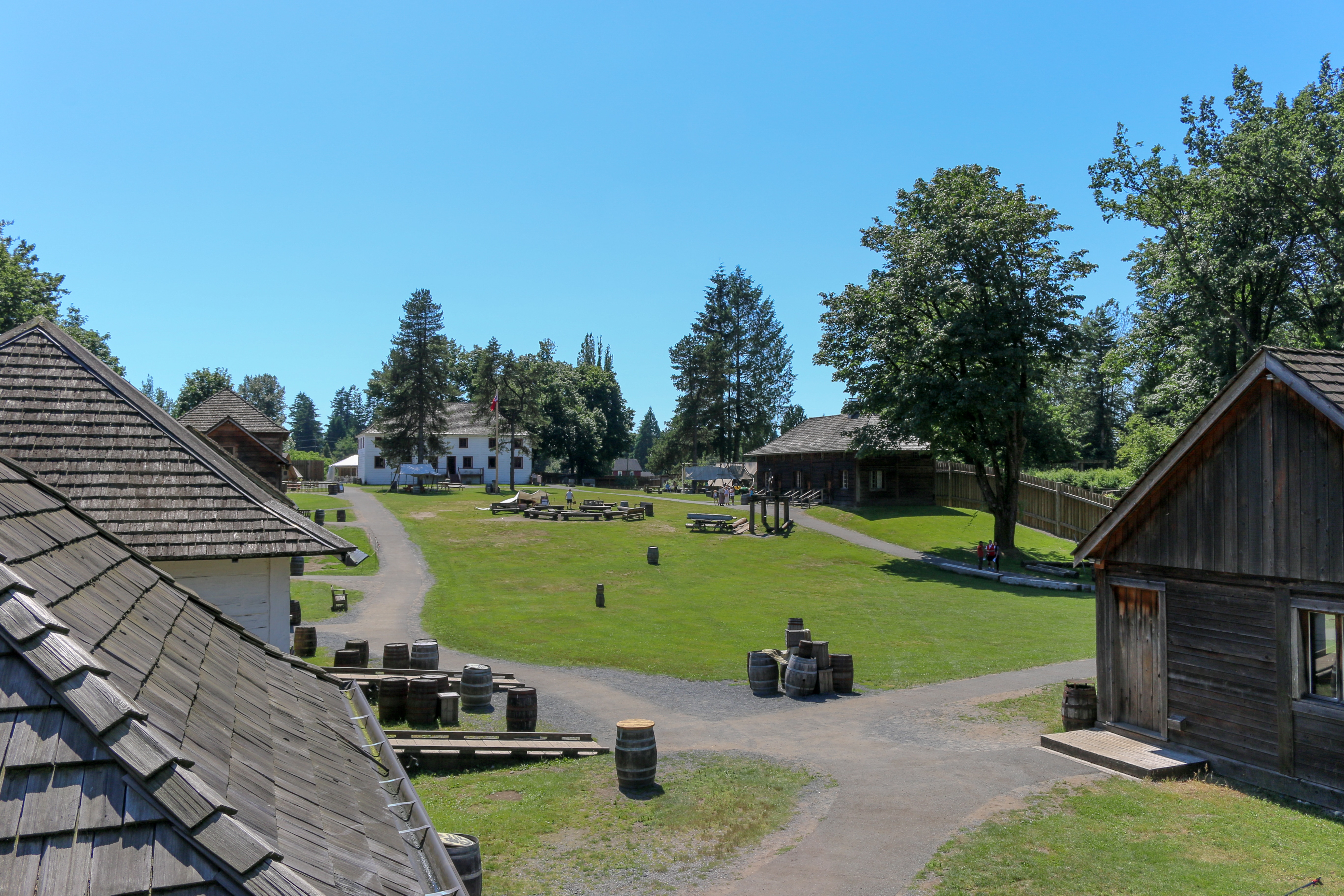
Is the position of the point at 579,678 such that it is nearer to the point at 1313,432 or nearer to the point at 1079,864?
the point at 1079,864

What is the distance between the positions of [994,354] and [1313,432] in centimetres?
2689

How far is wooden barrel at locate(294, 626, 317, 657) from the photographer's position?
809 inches

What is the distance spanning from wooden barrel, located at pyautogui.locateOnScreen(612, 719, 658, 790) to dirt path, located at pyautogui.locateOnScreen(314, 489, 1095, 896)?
2.32 m

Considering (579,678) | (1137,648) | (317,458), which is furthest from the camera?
(317,458)

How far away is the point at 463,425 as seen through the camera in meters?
82.4

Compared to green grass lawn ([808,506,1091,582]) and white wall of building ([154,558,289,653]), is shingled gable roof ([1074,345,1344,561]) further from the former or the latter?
green grass lawn ([808,506,1091,582])

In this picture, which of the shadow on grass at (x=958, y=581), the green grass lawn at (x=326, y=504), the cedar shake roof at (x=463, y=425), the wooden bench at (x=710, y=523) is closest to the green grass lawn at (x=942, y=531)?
the shadow on grass at (x=958, y=581)

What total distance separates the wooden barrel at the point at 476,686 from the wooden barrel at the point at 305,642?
18.6 ft

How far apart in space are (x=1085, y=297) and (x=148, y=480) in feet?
130

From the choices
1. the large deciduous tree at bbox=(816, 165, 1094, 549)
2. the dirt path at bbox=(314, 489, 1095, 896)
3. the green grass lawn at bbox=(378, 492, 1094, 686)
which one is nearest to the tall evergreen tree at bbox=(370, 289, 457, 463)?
the green grass lawn at bbox=(378, 492, 1094, 686)

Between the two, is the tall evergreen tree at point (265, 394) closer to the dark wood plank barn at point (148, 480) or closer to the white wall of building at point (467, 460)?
the white wall of building at point (467, 460)

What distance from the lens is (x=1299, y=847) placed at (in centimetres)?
1034

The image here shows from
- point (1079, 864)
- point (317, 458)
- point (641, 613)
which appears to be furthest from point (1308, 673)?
Result: point (317, 458)

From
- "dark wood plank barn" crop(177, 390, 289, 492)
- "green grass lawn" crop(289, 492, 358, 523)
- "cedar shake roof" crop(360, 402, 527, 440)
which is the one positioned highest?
"cedar shake roof" crop(360, 402, 527, 440)
